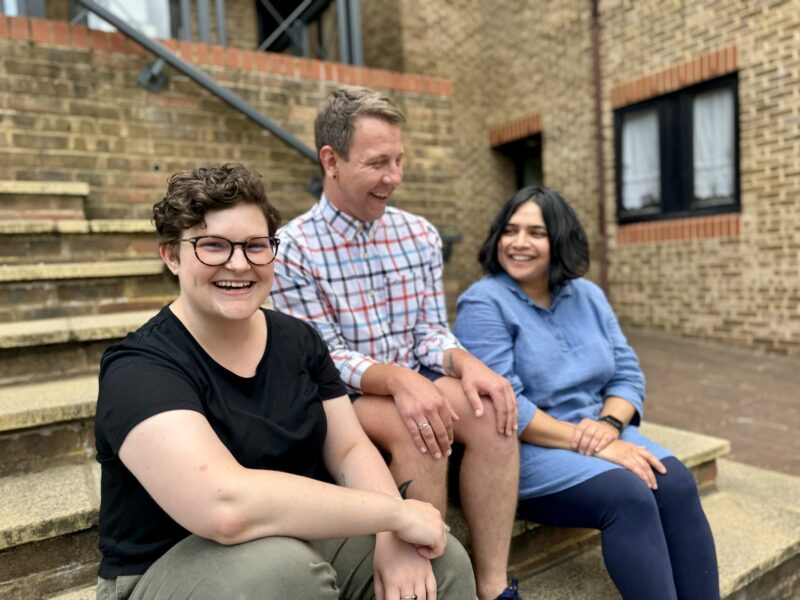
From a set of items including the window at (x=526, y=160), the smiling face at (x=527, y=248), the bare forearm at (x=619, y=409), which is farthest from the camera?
the window at (x=526, y=160)

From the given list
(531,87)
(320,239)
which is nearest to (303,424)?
(320,239)

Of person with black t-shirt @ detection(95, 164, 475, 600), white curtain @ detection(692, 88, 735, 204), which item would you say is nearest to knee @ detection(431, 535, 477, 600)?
person with black t-shirt @ detection(95, 164, 475, 600)

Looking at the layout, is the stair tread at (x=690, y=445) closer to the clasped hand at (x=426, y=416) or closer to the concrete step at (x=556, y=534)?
the concrete step at (x=556, y=534)

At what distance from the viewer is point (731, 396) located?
4215mm

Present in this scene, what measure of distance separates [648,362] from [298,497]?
4779mm

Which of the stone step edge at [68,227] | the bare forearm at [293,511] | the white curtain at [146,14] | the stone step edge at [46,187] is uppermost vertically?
the white curtain at [146,14]

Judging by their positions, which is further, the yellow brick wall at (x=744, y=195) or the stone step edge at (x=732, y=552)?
the yellow brick wall at (x=744, y=195)

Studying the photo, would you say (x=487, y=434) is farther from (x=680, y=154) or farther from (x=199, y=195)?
(x=680, y=154)

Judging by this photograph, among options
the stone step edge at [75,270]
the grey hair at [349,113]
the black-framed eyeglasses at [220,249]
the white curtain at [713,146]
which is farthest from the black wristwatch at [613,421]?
the white curtain at [713,146]

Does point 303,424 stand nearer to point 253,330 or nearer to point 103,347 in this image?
point 253,330

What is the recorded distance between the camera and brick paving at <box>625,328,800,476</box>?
326 centimetres

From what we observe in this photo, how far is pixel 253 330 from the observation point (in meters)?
1.36

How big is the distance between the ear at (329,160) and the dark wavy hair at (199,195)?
0.60 m

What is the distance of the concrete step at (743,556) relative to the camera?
1850 millimetres
